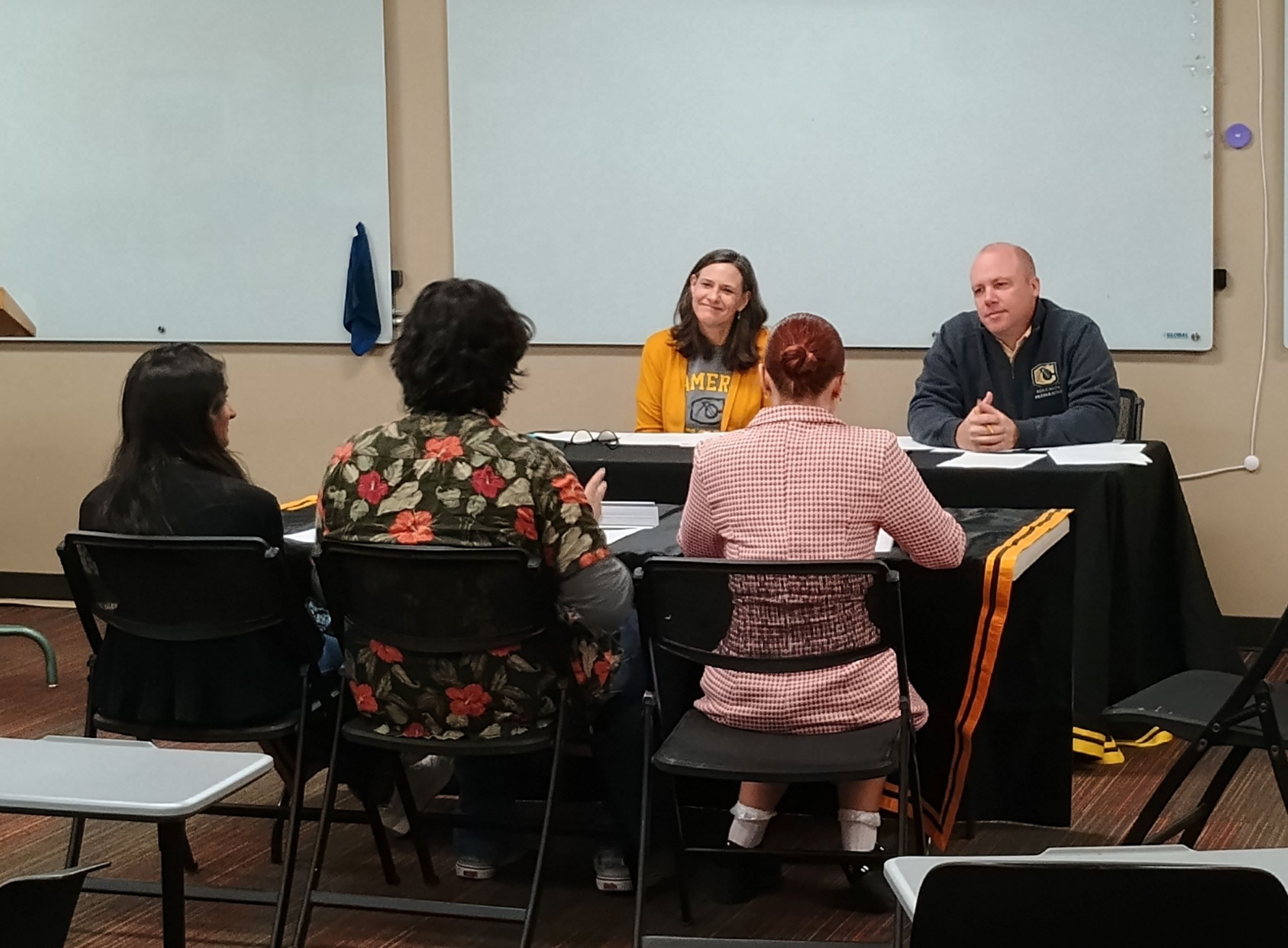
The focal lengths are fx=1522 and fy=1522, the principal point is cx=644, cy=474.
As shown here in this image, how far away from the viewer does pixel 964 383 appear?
165 inches

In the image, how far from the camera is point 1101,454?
3.72 m

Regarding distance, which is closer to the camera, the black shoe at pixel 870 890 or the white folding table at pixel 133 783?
the white folding table at pixel 133 783

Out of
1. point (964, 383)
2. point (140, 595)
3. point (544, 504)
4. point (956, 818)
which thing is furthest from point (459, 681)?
point (964, 383)

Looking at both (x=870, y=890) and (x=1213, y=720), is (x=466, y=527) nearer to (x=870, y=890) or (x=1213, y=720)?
(x=870, y=890)

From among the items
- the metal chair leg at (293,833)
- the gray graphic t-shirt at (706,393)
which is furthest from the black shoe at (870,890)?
the gray graphic t-shirt at (706,393)

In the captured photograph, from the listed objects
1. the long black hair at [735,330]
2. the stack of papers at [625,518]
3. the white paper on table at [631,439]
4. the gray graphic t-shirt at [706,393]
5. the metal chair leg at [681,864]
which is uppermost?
the long black hair at [735,330]

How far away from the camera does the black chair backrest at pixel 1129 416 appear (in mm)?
4352

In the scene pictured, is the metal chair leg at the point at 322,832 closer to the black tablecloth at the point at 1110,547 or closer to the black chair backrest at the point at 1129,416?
the black tablecloth at the point at 1110,547

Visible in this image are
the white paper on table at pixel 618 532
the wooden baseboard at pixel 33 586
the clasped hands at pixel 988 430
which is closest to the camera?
the white paper on table at pixel 618 532

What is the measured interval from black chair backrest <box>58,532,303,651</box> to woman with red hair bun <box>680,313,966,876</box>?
77cm

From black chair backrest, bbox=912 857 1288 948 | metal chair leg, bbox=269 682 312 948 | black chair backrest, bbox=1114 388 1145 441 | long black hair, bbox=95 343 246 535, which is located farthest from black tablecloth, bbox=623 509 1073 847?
black chair backrest, bbox=912 857 1288 948

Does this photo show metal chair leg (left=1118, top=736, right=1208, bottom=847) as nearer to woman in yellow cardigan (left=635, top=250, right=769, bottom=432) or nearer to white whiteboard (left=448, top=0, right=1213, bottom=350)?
woman in yellow cardigan (left=635, top=250, right=769, bottom=432)

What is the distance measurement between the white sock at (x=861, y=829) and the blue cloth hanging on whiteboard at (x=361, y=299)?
3.17 meters

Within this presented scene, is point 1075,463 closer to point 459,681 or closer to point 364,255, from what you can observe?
point 459,681
